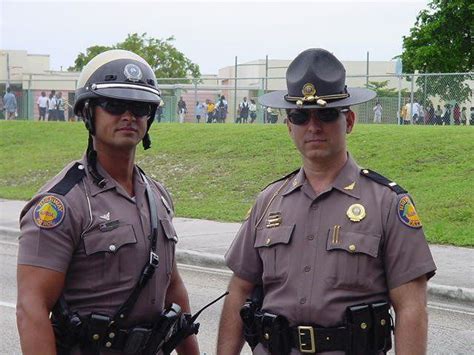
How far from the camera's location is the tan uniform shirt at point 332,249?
3.38m

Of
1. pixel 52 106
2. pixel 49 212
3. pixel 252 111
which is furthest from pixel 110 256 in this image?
pixel 52 106

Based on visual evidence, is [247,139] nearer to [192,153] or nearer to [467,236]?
[192,153]

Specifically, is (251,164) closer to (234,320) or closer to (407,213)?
(234,320)

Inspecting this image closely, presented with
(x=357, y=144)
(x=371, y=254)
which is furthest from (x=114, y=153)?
(x=357, y=144)

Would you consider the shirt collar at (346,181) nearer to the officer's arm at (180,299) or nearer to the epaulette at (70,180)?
the officer's arm at (180,299)

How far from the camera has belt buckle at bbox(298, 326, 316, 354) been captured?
11.1 ft

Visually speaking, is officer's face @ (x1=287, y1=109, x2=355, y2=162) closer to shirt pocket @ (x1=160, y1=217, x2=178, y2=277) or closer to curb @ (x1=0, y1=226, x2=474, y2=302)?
shirt pocket @ (x1=160, y1=217, x2=178, y2=277)

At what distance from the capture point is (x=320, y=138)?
11.6 feet

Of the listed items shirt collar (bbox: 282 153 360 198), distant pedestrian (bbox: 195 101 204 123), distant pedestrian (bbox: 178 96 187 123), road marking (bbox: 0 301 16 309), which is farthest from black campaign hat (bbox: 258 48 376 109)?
distant pedestrian (bbox: 195 101 204 123)

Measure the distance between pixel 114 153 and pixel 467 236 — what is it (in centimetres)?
956

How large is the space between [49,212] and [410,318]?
1.36 m

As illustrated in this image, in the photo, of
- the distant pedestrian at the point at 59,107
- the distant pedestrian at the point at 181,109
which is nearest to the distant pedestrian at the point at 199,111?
the distant pedestrian at the point at 181,109

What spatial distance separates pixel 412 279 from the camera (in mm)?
3344

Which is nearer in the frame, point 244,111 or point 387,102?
point 387,102
